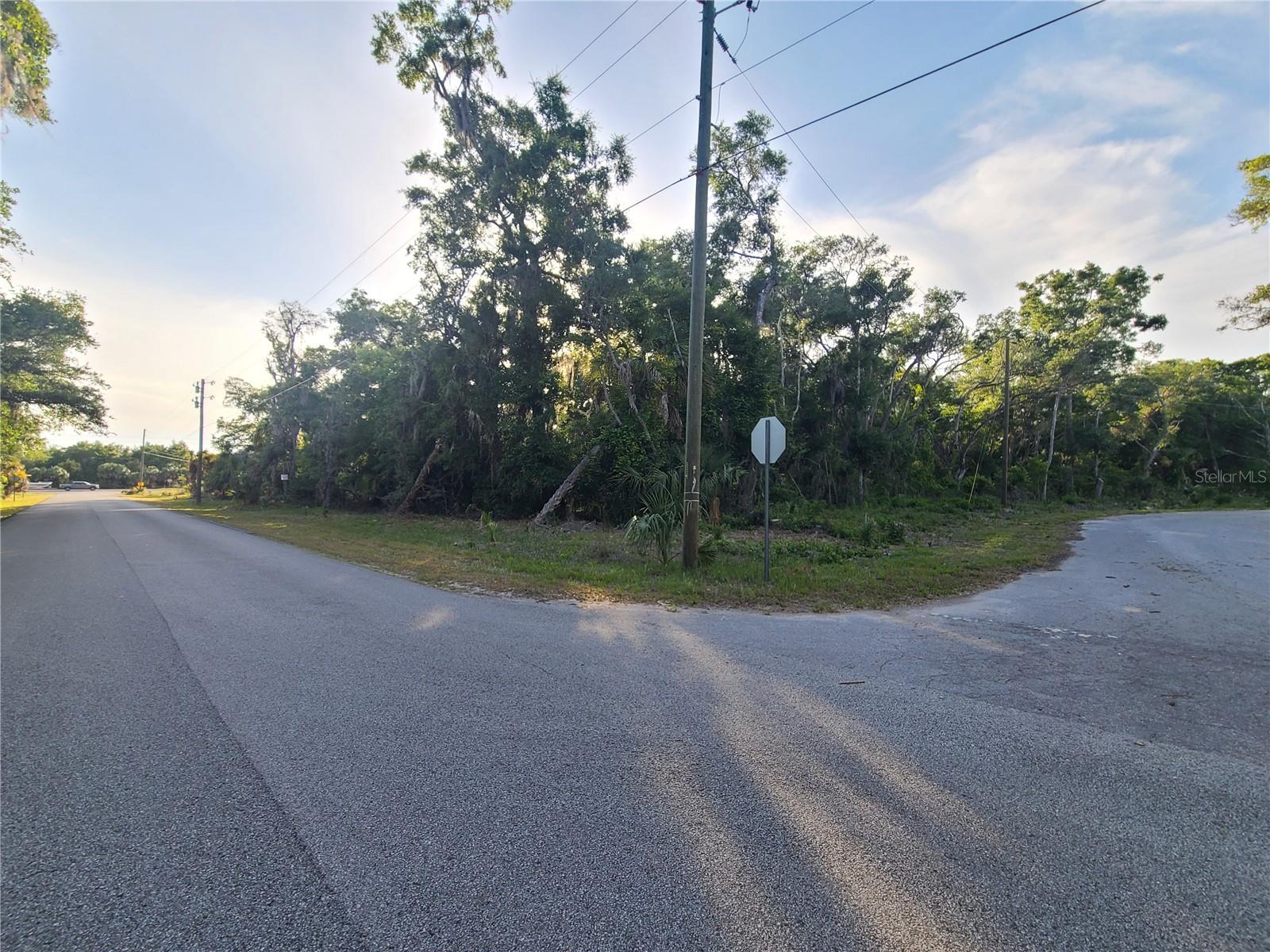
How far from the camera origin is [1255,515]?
2362cm

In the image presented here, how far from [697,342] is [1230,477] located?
177 ft

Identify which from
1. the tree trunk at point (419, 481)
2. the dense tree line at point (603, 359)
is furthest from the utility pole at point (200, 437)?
the tree trunk at point (419, 481)

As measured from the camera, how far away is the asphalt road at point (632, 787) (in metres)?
1.83

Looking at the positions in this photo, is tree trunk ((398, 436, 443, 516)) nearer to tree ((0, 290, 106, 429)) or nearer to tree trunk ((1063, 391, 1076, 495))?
tree ((0, 290, 106, 429))

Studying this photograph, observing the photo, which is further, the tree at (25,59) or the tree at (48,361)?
the tree at (48,361)

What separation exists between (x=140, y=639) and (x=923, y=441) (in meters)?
33.6

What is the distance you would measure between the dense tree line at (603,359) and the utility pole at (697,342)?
1849 millimetres

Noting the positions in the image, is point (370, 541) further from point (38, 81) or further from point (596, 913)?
point (596, 913)

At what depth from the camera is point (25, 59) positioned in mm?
10320

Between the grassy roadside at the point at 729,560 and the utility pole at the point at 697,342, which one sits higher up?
the utility pole at the point at 697,342

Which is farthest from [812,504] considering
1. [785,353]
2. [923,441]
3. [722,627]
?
[722,627]

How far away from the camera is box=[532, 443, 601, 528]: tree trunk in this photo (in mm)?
18312

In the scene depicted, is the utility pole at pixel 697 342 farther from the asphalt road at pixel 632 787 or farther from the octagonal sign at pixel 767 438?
the asphalt road at pixel 632 787

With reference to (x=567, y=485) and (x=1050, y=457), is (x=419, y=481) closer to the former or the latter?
(x=567, y=485)
